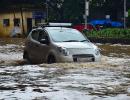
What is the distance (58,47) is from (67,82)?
4.84m

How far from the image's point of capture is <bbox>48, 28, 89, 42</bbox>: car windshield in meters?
17.8

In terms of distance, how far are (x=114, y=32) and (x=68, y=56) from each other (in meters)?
21.7

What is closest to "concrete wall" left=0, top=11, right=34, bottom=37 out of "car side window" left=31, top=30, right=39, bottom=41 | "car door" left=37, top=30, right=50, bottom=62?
"car side window" left=31, top=30, right=39, bottom=41

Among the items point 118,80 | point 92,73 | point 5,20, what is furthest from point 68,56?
point 5,20

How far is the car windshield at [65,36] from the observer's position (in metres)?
17.8

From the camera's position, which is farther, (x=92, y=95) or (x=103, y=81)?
(x=103, y=81)

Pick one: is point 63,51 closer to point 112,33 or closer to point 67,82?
point 67,82

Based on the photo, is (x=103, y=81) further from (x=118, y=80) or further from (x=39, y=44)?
(x=39, y=44)

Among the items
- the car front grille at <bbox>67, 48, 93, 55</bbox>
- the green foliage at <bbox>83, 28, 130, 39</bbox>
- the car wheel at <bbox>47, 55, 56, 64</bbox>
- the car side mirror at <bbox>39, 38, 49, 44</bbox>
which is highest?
the car side mirror at <bbox>39, 38, 49, 44</bbox>

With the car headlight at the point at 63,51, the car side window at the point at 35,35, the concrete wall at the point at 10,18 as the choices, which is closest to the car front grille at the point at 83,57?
the car headlight at the point at 63,51

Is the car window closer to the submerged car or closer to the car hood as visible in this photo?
the submerged car

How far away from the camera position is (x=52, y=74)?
13.8 meters

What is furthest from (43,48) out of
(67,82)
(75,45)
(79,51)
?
(67,82)

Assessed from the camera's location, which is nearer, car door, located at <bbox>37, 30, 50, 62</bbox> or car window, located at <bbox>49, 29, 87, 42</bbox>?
car door, located at <bbox>37, 30, 50, 62</bbox>
